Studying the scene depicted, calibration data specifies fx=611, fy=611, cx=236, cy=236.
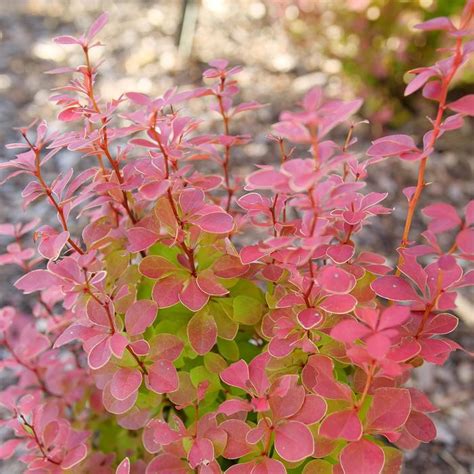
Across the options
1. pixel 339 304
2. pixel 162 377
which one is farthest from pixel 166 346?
pixel 339 304

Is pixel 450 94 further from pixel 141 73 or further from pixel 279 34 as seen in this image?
pixel 141 73

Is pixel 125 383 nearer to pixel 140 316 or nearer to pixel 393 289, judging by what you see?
pixel 140 316

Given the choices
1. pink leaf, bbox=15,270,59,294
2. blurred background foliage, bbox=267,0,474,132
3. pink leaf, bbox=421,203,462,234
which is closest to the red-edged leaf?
pink leaf, bbox=421,203,462,234

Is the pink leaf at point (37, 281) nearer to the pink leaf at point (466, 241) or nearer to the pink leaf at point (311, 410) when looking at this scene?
the pink leaf at point (311, 410)

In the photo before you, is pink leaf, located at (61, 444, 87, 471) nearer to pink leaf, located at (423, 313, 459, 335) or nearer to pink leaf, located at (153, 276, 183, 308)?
pink leaf, located at (153, 276, 183, 308)

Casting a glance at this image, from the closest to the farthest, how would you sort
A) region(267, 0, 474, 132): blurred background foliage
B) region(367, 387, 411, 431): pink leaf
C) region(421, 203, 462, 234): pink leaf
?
1. region(421, 203, 462, 234): pink leaf
2. region(367, 387, 411, 431): pink leaf
3. region(267, 0, 474, 132): blurred background foliage

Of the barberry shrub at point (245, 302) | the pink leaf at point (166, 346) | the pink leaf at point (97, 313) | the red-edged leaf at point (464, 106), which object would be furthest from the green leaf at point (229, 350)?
the red-edged leaf at point (464, 106)
